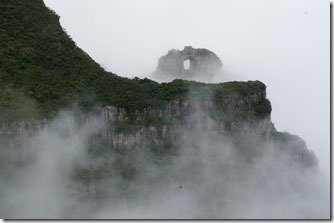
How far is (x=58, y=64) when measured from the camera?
209 ft

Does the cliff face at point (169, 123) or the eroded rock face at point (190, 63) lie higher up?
the eroded rock face at point (190, 63)

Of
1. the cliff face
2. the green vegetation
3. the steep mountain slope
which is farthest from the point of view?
the green vegetation

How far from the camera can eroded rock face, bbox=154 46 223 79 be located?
277 feet

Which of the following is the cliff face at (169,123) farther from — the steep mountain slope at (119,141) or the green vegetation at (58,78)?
the green vegetation at (58,78)

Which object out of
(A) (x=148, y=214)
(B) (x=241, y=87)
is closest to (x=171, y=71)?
(B) (x=241, y=87)

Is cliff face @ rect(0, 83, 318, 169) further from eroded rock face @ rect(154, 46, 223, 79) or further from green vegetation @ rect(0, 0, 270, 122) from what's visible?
eroded rock face @ rect(154, 46, 223, 79)

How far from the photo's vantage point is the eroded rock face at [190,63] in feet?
277

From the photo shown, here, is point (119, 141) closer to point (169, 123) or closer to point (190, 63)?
point (169, 123)

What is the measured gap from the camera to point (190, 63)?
85375mm

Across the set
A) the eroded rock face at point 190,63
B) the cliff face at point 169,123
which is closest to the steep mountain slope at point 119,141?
the cliff face at point 169,123

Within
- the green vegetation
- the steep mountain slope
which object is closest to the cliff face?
the steep mountain slope

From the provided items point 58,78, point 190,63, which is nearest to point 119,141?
point 58,78

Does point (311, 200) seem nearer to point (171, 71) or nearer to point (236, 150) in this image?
point (236, 150)

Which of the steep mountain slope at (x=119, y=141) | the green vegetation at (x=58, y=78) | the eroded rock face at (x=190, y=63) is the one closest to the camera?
the steep mountain slope at (x=119, y=141)
